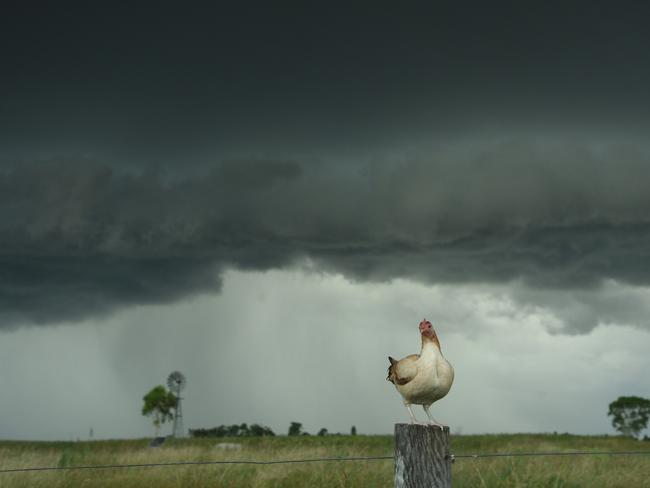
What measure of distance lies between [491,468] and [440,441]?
1013cm

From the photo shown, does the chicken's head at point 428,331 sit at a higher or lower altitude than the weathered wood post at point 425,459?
higher

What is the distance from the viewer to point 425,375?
5.84 m

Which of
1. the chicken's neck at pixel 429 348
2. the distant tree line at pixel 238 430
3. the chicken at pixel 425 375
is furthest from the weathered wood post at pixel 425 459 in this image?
the distant tree line at pixel 238 430

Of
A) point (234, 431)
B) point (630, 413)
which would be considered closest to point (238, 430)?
point (234, 431)

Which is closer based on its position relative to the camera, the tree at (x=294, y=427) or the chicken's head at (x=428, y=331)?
the chicken's head at (x=428, y=331)

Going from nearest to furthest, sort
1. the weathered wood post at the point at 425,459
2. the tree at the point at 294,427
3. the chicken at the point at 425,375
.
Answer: the weathered wood post at the point at 425,459 < the chicken at the point at 425,375 < the tree at the point at 294,427

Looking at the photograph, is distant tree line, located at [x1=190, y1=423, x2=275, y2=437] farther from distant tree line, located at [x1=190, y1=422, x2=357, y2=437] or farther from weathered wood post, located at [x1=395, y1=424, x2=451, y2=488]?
weathered wood post, located at [x1=395, y1=424, x2=451, y2=488]

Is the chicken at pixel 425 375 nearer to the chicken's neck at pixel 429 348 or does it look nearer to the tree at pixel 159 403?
the chicken's neck at pixel 429 348

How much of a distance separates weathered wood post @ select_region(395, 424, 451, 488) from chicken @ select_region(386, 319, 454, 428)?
0.37ft

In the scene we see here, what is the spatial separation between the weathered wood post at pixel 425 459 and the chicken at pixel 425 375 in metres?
0.11

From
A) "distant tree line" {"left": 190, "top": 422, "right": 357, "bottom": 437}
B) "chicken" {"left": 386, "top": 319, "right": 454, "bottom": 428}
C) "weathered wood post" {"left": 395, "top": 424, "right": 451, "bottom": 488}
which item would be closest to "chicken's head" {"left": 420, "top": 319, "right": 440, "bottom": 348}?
"chicken" {"left": 386, "top": 319, "right": 454, "bottom": 428}

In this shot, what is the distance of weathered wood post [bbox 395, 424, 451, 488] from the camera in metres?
5.62

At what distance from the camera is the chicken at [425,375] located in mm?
5848

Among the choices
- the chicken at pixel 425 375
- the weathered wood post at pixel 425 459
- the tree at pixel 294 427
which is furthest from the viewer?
the tree at pixel 294 427
